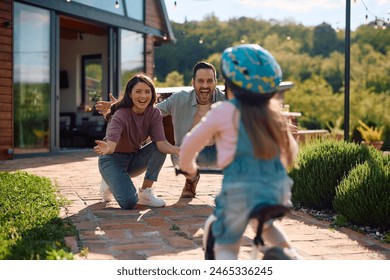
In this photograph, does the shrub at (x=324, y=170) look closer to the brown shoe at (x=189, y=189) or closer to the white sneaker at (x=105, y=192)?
the brown shoe at (x=189, y=189)

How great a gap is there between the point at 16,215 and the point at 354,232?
2.33 m

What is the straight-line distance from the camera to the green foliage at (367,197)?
3.41m

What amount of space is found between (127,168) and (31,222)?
1.17 meters

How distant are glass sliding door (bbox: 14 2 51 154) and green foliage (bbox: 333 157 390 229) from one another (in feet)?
20.5

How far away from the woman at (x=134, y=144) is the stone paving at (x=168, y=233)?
16cm

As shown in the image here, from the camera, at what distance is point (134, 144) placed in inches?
171

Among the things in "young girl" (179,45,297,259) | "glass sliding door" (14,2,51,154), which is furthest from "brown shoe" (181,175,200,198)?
"glass sliding door" (14,2,51,154)

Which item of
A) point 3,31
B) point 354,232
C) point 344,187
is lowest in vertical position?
point 354,232

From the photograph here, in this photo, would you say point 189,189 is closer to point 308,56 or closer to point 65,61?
point 65,61

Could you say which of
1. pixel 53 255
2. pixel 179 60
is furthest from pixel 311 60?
pixel 53 255

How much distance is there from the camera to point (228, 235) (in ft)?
6.52

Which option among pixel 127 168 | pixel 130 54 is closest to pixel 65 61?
pixel 130 54

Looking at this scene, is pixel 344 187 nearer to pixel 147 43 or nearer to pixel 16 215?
pixel 16 215

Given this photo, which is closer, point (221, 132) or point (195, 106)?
point (221, 132)
